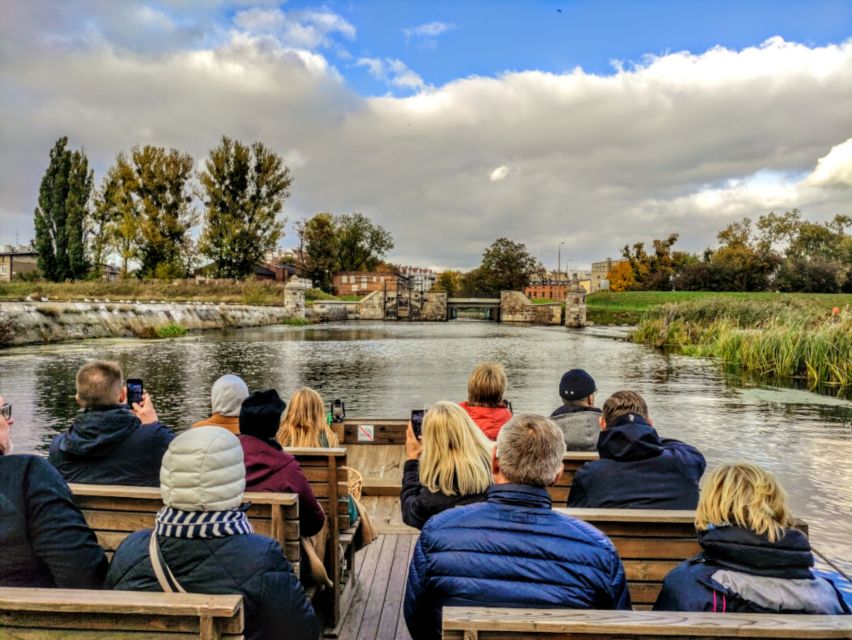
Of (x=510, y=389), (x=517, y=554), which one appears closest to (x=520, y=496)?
(x=517, y=554)

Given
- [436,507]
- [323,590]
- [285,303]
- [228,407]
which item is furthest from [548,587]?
[285,303]

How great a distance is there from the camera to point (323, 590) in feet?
10.4

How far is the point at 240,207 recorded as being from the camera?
54.7 metres

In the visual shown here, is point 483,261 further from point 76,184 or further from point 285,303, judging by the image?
point 76,184

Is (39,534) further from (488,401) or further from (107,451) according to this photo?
(488,401)

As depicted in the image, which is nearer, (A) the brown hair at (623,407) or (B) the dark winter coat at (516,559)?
(B) the dark winter coat at (516,559)

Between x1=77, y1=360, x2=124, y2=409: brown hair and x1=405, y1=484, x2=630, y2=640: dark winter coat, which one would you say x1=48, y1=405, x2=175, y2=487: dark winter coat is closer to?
x1=77, y1=360, x2=124, y2=409: brown hair

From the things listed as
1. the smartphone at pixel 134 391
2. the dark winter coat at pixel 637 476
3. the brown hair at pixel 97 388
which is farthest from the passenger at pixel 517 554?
the smartphone at pixel 134 391

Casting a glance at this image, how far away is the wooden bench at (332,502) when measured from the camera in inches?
126

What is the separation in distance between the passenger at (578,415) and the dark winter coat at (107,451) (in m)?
2.65

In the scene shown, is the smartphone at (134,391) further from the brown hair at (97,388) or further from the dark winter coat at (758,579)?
the dark winter coat at (758,579)

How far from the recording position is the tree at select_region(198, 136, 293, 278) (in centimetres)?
5338

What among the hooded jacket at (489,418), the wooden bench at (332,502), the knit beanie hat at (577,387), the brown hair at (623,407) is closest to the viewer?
the wooden bench at (332,502)

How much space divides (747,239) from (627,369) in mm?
66698
